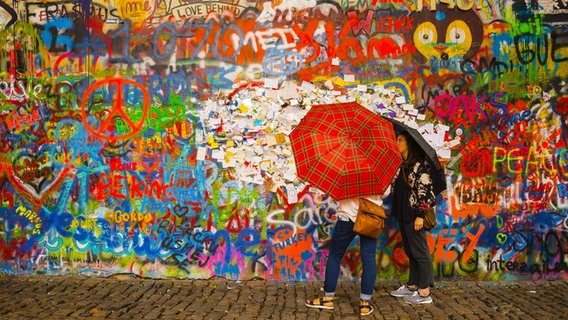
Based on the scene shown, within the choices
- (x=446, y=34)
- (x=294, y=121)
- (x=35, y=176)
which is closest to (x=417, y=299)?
(x=294, y=121)

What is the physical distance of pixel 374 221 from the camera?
17.2 feet

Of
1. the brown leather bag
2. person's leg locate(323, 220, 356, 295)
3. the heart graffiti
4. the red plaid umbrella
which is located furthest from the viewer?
the heart graffiti

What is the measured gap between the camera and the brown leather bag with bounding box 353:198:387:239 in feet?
17.2

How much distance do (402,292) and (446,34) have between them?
307 cm

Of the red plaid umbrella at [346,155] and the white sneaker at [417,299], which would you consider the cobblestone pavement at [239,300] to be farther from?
the red plaid umbrella at [346,155]

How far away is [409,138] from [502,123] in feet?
5.03

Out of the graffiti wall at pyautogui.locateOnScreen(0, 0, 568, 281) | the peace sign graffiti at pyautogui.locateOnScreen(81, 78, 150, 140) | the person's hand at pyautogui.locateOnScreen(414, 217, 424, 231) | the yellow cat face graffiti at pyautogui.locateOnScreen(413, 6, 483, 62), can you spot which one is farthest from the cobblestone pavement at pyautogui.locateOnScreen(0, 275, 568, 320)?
the yellow cat face graffiti at pyautogui.locateOnScreen(413, 6, 483, 62)

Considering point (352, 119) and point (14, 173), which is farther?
point (14, 173)

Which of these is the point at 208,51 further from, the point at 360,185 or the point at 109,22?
the point at 360,185

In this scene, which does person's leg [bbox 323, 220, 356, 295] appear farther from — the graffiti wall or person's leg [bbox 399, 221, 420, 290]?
the graffiti wall

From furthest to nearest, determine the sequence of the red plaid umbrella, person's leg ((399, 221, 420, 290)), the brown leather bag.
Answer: person's leg ((399, 221, 420, 290)) → the brown leather bag → the red plaid umbrella

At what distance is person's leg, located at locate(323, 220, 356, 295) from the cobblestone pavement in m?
0.29

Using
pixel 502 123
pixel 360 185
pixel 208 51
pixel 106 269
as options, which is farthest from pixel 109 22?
pixel 502 123

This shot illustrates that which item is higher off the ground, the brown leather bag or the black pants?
the brown leather bag
